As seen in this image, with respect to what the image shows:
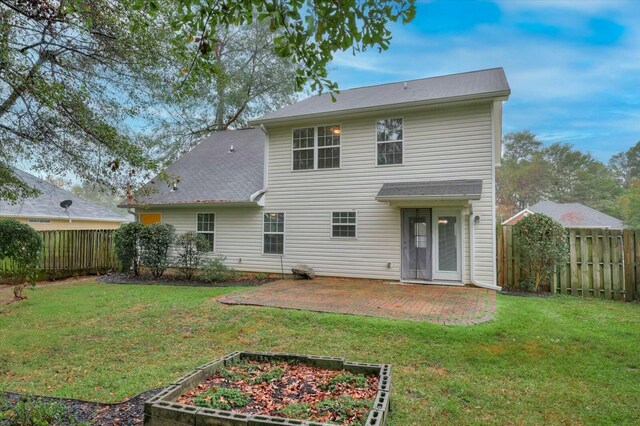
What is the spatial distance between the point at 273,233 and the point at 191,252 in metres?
2.79

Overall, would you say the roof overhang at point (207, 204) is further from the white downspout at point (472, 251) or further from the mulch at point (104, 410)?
the mulch at point (104, 410)

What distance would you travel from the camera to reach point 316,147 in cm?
1187

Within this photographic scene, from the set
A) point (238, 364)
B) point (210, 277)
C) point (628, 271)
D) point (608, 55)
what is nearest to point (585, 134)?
point (608, 55)

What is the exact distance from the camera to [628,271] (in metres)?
8.49

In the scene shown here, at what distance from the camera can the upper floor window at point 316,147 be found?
459 inches

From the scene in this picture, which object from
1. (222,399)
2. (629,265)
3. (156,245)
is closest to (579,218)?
(629,265)

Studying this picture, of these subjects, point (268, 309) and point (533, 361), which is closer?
point (533, 361)

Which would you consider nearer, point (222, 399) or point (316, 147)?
point (222, 399)

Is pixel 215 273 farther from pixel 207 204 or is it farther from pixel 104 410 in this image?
pixel 104 410

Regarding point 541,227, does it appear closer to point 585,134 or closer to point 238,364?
point 238,364

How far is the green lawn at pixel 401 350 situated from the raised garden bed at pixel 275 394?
23.1 inches

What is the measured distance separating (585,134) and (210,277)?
60.3 m

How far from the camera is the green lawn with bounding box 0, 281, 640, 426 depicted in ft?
11.2

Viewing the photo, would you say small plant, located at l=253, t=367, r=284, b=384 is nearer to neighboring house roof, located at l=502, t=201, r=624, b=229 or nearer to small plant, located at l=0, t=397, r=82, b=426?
small plant, located at l=0, t=397, r=82, b=426
